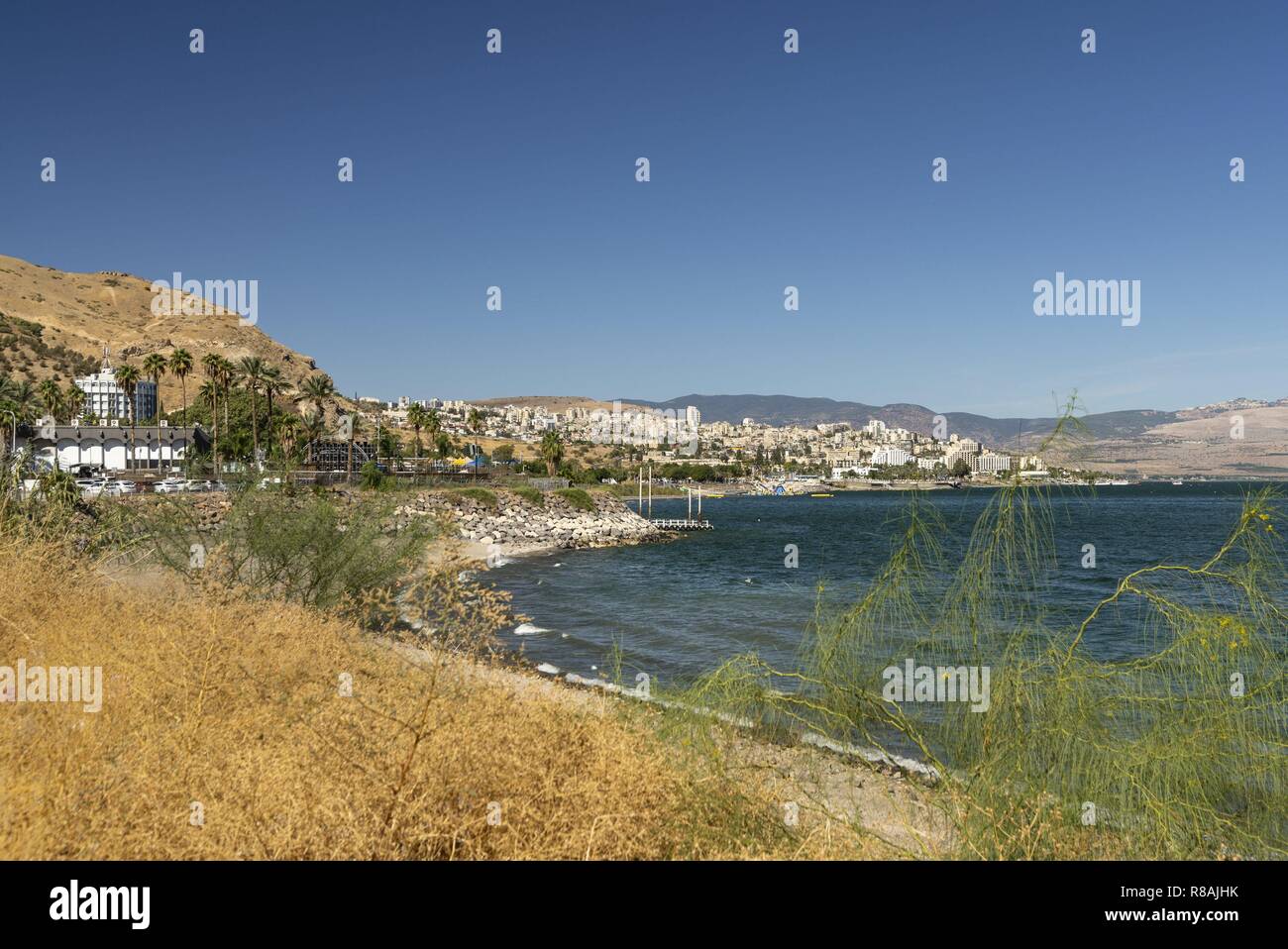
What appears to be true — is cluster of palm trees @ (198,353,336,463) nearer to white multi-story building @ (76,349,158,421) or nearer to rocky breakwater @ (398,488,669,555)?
rocky breakwater @ (398,488,669,555)

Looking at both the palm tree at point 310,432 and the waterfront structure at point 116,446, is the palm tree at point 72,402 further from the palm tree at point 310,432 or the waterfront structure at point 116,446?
the palm tree at point 310,432

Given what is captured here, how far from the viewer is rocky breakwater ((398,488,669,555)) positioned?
51.6m

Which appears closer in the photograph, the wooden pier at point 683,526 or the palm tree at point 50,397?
the palm tree at point 50,397

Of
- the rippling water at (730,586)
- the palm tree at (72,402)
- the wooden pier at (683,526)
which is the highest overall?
the palm tree at (72,402)

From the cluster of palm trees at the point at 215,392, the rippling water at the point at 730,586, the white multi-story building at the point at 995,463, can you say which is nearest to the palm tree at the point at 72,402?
the cluster of palm trees at the point at 215,392

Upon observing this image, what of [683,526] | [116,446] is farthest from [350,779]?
[116,446]

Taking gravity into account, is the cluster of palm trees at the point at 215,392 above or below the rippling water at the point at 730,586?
above

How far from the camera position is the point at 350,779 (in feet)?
12.6

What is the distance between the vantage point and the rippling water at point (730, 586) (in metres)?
18.2

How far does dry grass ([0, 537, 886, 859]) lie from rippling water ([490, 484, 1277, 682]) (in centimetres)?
95

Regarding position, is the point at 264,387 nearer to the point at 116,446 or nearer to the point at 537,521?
the point at 116,446

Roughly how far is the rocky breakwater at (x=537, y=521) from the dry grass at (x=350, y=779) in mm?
40431

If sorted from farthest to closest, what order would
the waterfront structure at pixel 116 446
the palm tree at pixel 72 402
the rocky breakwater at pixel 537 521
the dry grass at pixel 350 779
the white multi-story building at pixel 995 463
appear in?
the palm tree at pixel 72 402, the waterfront structure at pixel 116 446, the rocky breakwater at pixel 537 521, the white multi-story building at pixel 995 463, the dry grass at pixel 350 779
